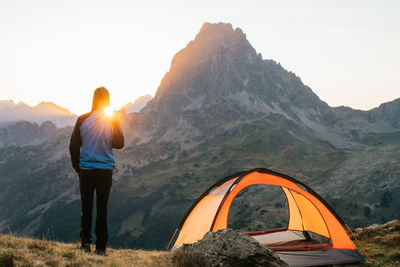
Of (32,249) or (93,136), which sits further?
(93,136)

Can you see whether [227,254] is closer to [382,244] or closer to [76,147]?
[76,147]

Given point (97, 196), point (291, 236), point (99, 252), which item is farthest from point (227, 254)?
point (291, 236)

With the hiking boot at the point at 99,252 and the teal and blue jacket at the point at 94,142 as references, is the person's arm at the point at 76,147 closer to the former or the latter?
the teal and blue jacket at the point at 94,142

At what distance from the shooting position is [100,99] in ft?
23.6

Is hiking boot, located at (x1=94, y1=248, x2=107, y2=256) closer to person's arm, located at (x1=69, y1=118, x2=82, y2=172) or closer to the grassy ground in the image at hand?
person's arm, located at (x1=69, y1=118, x2=82, y2=172)

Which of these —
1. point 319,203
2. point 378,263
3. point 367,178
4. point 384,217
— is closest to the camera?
point 378,263

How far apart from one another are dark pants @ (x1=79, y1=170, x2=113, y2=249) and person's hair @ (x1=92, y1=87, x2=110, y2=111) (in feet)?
5.15

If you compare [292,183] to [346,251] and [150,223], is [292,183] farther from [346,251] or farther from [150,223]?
[150,223]

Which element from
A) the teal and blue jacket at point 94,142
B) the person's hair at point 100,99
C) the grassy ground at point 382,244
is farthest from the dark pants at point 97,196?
the grassy ground at point 382,244

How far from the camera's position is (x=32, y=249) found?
Answer: 6352 millimetres

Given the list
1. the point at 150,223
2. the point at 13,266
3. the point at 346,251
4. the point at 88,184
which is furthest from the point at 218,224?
the point at 150,223

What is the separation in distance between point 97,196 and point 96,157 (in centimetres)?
94

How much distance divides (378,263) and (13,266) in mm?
10742

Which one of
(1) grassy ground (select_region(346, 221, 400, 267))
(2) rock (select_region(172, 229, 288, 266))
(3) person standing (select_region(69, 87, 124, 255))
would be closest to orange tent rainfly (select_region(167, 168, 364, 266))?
(1) grassy ground (select_region(346, 221, 400, 267))
